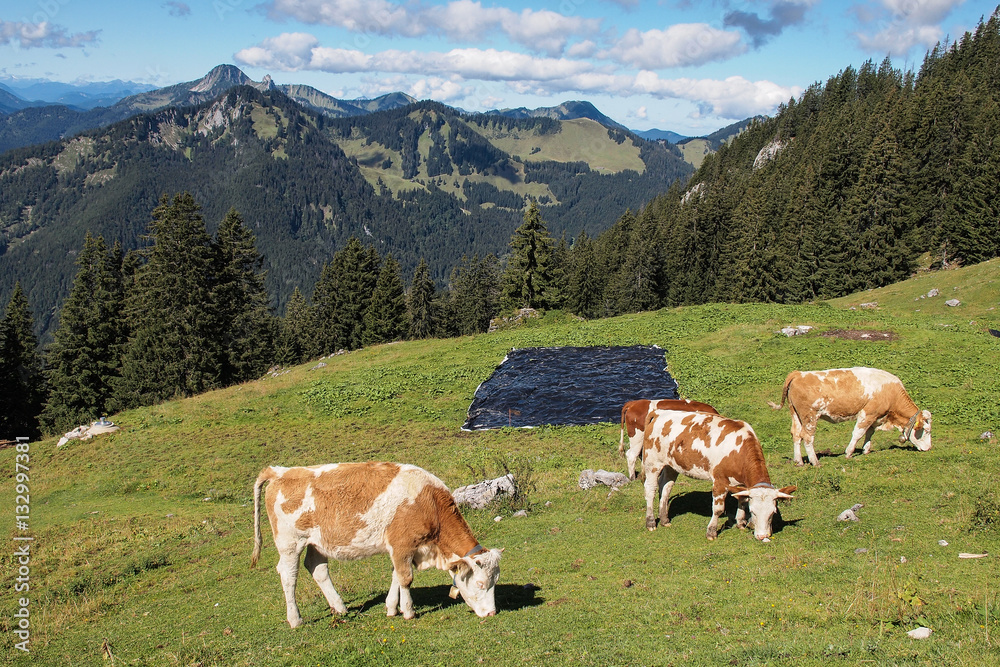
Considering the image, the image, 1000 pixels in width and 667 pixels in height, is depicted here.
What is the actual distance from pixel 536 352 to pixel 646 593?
1010 inches

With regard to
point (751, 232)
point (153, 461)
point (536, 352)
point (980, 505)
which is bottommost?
point (153, 461)

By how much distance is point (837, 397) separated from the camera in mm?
14781

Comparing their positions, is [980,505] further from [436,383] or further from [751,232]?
[751,232]

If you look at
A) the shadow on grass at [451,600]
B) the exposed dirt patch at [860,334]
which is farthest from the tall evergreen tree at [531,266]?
the shadow on grass at [451,600]

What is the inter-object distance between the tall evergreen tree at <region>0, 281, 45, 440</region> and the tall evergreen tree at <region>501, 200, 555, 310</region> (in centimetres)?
4636

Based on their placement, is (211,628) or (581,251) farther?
(581,251)

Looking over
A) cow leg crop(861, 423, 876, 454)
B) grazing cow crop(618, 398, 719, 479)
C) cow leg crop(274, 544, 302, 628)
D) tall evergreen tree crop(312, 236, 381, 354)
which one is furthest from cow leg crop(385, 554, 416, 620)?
tall evergreen tree crop(312, 236, 381, 354)

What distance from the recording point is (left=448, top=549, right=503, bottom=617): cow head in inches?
326

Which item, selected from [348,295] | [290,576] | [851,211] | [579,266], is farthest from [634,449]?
[579,266]

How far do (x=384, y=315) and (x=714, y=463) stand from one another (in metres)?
59.5

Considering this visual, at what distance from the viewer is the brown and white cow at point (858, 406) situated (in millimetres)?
14633

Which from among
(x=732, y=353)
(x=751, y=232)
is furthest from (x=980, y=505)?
(x=751, y=232)

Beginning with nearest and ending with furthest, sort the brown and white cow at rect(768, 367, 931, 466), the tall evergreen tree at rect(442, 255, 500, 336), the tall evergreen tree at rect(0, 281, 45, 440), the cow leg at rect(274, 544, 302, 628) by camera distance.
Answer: the cow leg at rect(274, 544, 302, 628) < the brown and white cow at rect(768, 367, 931, 466) < the tall evergreen tree at rect(0, 281, 45, 440) < the tall evergreen tree at rect(442, 255, 500, 336)

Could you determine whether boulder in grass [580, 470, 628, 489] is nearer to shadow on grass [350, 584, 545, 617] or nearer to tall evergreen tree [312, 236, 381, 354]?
shadow on grass [350, 584, 545, 617]
